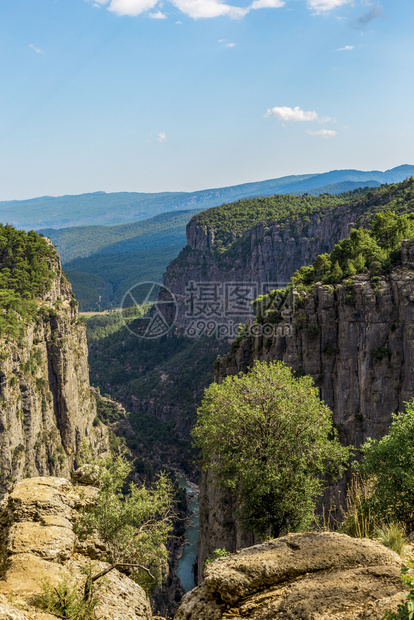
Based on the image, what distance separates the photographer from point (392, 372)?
35781 millimetres

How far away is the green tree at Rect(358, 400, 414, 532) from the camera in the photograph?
1304 cm

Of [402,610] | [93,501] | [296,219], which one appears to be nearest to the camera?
[402,610]

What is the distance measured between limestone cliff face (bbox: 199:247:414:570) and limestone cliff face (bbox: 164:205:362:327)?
63.9m

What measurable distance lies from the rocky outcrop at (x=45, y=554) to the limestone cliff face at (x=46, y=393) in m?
39.6

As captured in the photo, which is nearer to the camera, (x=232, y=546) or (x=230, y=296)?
(x=232, y=546)

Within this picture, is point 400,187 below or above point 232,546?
above

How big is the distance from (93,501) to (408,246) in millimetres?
31385

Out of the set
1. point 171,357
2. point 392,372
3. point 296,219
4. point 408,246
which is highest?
point 296,219

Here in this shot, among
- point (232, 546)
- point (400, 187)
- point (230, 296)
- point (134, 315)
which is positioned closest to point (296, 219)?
point (230, 296)

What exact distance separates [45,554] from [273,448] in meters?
8.86

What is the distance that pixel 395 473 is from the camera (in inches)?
527

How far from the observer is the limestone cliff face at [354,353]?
35688 millimetres

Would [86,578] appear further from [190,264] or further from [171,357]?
[190,264]

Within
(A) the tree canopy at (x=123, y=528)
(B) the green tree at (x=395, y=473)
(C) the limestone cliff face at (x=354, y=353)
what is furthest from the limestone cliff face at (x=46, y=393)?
(B) the green tree at (x=395, y=473)
